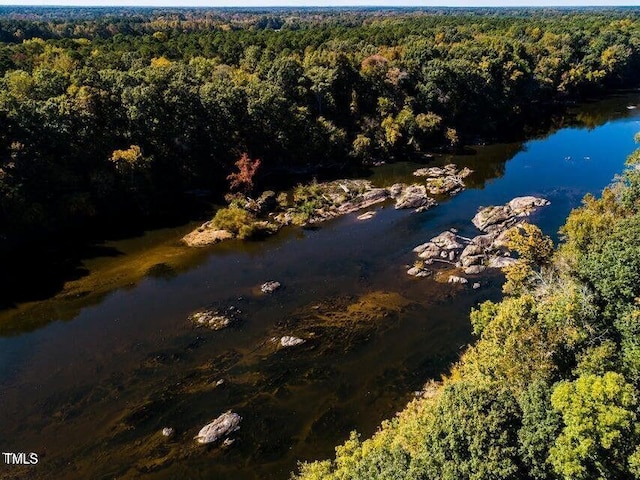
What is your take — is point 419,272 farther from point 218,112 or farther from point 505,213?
point 218,112

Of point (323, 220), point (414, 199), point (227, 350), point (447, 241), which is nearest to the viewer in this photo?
point (227, 350)

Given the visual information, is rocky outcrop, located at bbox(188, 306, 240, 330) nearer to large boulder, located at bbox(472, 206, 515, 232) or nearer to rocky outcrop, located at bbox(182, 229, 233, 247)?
rocky outcrop, located at bbox(182, 229, 233, 247)

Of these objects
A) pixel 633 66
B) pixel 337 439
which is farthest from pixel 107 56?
pixel 633 66

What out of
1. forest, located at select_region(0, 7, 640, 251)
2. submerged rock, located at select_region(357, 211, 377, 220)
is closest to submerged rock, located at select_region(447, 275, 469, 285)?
submerged rock, located at select_region(357, 211, 377, 220)

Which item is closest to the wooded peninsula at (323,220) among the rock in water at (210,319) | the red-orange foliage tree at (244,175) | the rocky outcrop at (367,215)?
the rock in water at (210,319)

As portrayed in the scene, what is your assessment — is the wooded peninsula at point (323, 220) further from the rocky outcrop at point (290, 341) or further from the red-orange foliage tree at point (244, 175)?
the red-orange foliage tree at point (244, 175)

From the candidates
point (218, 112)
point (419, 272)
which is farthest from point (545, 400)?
point (218, 112)

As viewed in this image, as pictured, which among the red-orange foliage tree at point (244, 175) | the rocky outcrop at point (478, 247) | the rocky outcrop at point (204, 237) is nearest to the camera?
the rocky outcrop at point (478, 247)
